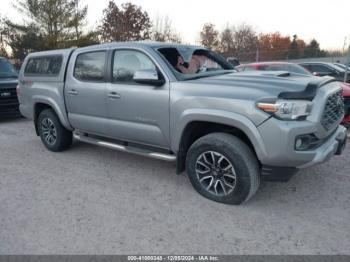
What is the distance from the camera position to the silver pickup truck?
112 inches

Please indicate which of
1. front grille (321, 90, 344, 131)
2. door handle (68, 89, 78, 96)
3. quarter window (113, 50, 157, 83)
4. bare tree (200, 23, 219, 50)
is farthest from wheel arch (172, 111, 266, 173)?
bare tree (200, 23, 219, 50)

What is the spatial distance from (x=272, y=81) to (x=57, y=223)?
108 inches

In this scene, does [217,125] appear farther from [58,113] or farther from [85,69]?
[58,113]

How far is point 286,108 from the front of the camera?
2.77 m

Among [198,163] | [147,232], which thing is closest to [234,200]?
[198,163]

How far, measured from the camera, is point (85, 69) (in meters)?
4.49

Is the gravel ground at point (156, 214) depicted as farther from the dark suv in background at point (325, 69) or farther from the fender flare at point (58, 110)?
the dark suv in background at point (325, 69)

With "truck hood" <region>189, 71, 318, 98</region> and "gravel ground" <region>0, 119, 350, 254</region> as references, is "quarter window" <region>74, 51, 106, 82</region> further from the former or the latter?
"truck hood" <region>189, 71, 318, 98</region>

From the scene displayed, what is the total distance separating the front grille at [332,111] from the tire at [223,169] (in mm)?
835

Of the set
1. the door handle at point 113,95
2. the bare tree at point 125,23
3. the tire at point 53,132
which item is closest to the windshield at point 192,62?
the door handle at point 113,95

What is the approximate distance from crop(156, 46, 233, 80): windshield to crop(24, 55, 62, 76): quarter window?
214 centimetres

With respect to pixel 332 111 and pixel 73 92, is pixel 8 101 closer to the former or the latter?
pixel 73 92

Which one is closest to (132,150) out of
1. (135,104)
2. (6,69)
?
(135,104)

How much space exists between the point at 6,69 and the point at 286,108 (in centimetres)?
918
